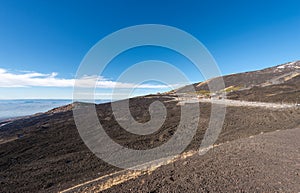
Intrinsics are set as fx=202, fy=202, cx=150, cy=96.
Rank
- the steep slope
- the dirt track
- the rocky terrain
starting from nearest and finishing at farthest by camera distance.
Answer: the rocky terrain, the dirt track, the steep slope

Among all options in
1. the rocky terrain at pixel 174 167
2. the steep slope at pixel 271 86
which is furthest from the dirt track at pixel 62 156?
the steep slope at pixel 271 86

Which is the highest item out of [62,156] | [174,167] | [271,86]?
[271,86]

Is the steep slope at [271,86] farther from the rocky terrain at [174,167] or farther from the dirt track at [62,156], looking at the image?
the rocky terrain at [174,167]

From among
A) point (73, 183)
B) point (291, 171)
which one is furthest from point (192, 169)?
point (73, 183)

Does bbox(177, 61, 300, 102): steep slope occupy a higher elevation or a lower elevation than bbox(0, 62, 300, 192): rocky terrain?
higher

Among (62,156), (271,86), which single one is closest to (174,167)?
(62,156)

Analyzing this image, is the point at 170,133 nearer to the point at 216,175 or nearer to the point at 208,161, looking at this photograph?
the point at 208,161

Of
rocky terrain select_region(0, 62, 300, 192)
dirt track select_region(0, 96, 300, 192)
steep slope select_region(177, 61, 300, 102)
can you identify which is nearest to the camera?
rocky terrain select_region(0, 62, 300, 192)

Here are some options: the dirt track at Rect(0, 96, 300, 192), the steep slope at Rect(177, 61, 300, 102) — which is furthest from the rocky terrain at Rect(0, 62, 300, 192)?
the steep slope at Rect(177, 61, 300, 102)

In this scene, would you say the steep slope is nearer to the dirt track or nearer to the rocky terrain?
the dirt track

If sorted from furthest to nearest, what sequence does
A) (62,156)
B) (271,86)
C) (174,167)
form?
(271,86) → (62,156) → (174,167)

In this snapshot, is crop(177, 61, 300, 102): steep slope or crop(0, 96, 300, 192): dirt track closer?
crop(0, 96, 300, 192): dirt track

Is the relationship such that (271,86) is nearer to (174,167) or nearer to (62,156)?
(174,167)

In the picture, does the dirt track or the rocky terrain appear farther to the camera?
the dirt track
